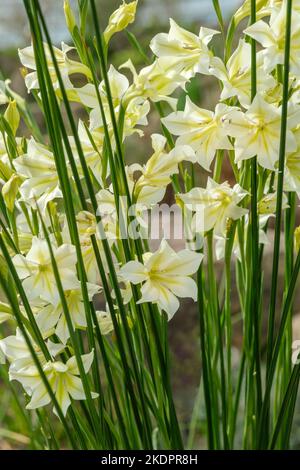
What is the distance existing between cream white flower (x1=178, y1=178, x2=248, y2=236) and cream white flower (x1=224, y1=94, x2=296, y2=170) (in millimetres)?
29

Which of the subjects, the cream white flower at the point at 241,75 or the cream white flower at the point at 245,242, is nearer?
the cream white flower at the point at 241,75

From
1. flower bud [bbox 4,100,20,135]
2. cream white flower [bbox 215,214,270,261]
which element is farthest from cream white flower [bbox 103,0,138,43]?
cream white flower [bbox 215,214,270,261]

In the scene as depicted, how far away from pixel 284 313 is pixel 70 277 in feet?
0.59

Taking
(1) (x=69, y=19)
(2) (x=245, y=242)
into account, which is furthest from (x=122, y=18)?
(2) (x=245, y=242)

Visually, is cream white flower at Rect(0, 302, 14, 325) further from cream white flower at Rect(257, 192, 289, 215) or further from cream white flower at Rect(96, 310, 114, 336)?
cream white flower at Rect(257, 192, 289, 215)

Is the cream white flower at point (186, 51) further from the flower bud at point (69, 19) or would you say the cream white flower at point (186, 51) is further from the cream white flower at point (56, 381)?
the cream white flower at point (56, 381)

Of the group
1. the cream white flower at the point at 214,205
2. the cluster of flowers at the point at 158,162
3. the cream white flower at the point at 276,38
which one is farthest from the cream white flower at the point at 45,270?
the cream white flower at the point at 276,38

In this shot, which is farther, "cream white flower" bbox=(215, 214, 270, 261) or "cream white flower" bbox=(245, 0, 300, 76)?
"cream white flower" bbox=(215, 214, 270, 261)

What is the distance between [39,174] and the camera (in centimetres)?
53

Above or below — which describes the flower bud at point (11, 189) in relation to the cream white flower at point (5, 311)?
above

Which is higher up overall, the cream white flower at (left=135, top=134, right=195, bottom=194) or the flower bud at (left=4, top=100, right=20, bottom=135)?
the flower bud at (left=4, top=100, right=20, bottom=135)

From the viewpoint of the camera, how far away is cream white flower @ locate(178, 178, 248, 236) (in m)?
0.51

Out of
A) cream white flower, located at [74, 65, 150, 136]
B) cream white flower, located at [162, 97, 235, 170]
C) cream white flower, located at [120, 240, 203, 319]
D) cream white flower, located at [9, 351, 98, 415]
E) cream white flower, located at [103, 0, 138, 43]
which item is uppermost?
cream white flower, located at [103, 0, 138, 43]

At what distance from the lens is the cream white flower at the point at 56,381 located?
53 centimetres
